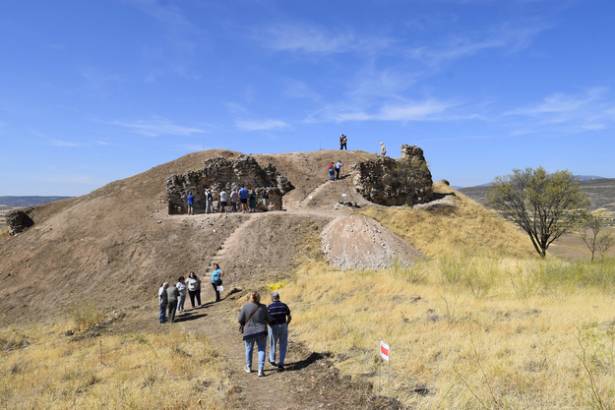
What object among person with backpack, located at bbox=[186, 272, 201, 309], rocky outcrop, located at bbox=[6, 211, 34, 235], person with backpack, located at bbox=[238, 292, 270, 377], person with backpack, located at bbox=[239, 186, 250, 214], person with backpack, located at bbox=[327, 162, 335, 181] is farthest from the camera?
person with backpack, located at bbox=[327, 162, 335, 181]

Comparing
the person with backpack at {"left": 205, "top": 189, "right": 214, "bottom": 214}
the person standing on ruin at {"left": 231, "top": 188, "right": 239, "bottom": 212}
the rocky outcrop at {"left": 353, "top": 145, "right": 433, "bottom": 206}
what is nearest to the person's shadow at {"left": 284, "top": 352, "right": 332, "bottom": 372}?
the person standing on ruin at {"left": 231, "top": 188, "right": 239, "bottom": 212}

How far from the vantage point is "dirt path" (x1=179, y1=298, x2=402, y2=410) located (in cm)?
681

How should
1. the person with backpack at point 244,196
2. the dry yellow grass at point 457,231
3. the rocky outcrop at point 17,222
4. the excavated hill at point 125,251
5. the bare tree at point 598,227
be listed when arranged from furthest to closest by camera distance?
the bare tree at point 598,227
the rocky outcrop at point 17,222
the person with backpack at point 244,196
the dry yellow grass at point 457,231
the excavated hill at point 125,251

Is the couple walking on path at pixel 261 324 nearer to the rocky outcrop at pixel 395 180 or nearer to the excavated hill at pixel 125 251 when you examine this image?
the excavated hill at pixel 125 251

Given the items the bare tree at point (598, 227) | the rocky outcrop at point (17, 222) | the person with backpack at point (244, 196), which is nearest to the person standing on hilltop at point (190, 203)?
the person with backpack at point (244, 196)

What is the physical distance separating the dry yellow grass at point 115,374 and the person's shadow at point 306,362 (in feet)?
4.86

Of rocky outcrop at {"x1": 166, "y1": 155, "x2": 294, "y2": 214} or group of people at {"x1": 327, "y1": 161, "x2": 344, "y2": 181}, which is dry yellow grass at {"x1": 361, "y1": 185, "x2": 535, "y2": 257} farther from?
rocky outcrop at {"x1": 166, "y1": 155, "x2": 294, "y2": 214}

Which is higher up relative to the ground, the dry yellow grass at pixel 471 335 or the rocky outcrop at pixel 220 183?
the rocky outcrop at pixel 220 183

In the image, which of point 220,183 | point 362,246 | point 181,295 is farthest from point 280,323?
point 220,183

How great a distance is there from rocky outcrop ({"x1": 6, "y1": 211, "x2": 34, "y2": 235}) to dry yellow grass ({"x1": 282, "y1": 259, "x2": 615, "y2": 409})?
26553 millimetres

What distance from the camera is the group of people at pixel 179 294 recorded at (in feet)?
47.8

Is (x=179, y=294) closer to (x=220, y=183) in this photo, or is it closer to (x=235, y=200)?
(x=235, y=200)

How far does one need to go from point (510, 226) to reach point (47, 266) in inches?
1478

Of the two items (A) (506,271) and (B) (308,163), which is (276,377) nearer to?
(A) (506,271)
